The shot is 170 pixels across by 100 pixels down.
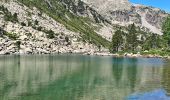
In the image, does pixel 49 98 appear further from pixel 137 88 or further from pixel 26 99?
pixel 137 88

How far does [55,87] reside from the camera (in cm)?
5734

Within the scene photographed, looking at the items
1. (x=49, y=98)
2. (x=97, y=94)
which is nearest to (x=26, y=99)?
(x=49, y=98)

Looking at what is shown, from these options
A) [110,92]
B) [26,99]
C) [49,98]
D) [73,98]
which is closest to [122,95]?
[110,92]

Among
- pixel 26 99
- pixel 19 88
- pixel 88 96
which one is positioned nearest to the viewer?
pixel 26 99

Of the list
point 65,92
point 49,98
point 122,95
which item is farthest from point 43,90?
point 122,95

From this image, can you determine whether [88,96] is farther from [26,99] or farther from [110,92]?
[26,99]

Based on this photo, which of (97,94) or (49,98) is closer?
(49,98)

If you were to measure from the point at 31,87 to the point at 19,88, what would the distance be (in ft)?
7.51

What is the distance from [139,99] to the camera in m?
46.1

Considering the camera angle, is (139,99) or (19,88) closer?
(139,99)

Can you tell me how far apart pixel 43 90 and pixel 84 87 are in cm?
801

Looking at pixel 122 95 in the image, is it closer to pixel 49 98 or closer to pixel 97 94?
pixel 97 94

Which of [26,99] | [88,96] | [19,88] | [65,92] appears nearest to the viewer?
[26,99]

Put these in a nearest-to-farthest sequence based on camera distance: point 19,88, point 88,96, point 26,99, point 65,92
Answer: point 26,99, point 88,96, point 65,92, point 19,88
